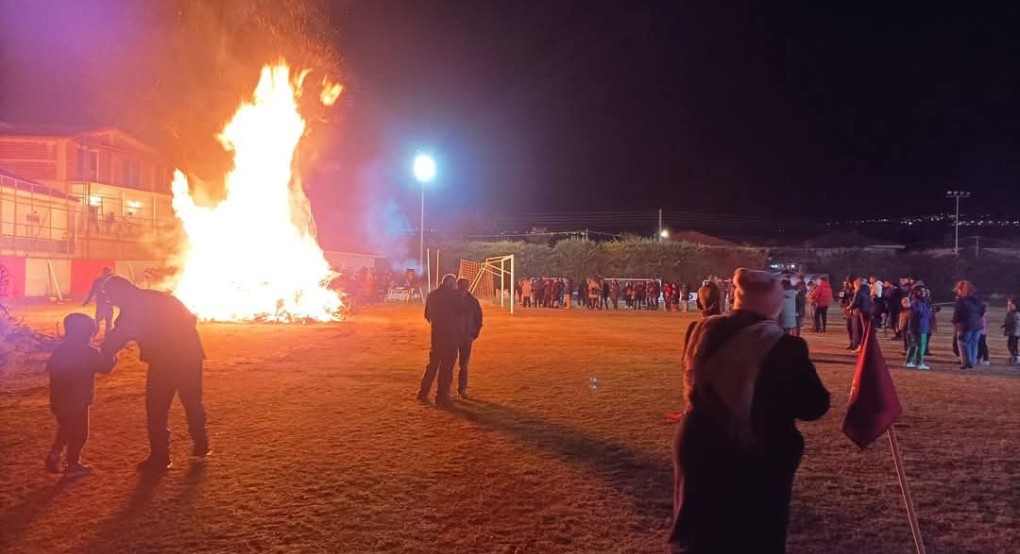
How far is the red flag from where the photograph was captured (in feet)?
11.9

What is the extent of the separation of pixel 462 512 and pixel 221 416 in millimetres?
4573

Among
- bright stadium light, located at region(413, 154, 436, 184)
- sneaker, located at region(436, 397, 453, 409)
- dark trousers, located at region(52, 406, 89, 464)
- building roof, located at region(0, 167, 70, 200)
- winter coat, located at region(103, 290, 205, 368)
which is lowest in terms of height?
sneaker, located at region(436, 397, 453, 409)

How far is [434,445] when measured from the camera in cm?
713

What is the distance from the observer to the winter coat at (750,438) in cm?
286

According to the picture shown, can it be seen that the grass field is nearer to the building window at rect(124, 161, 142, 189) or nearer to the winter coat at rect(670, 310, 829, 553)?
the winter coat at rect(670, 310, 829, 553)

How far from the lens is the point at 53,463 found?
5992 millimetres

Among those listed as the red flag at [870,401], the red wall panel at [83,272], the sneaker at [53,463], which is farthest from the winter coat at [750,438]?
the red wall panel at [83,272]

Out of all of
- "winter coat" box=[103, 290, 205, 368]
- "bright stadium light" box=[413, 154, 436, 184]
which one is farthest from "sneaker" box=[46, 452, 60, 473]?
"bright stadium light" box=[413, 154, 436, 184]

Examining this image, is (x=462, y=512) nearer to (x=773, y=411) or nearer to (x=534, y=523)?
(x=534, y=523)

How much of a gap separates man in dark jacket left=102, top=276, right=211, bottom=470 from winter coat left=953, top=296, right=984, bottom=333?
13.1 m

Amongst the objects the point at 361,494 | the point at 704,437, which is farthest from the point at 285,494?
the point at 704,437

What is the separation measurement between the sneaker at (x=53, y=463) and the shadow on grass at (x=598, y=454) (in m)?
4.18

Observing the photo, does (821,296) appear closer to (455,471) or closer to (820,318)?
(820,318)

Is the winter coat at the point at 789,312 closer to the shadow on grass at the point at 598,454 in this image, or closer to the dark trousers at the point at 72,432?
the shadow on grass at the point at 598,454
